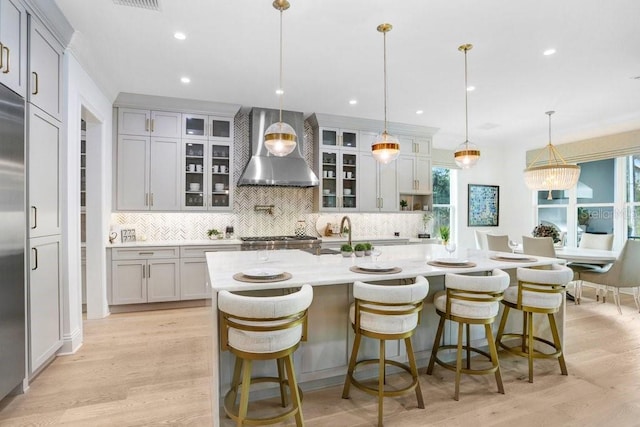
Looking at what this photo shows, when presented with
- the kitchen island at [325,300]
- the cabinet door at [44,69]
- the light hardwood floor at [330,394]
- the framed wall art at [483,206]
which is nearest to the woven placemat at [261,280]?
the kitchen island at [325,300]

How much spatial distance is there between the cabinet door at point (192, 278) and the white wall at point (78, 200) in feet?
2.94

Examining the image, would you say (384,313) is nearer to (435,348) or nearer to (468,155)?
(435,348)

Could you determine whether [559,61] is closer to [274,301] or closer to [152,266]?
[274,301]

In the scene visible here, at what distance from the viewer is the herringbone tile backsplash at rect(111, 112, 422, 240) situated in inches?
193

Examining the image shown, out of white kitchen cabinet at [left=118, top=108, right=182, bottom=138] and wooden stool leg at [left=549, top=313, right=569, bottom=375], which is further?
white kitchen cabinet at [left=118, top=108, right=182, bottom=138]

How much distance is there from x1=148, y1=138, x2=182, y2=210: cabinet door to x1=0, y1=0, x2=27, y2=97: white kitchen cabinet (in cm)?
227

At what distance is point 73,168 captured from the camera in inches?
124

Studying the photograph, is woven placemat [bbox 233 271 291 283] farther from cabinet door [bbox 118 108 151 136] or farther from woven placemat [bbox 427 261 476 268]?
cabinet door [bbox 118 108 151 136]

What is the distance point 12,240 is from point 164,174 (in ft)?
8.46

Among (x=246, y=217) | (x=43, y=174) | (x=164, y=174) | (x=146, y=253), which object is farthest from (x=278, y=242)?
(x=43, y=174)

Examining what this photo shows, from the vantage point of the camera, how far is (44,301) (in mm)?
2666

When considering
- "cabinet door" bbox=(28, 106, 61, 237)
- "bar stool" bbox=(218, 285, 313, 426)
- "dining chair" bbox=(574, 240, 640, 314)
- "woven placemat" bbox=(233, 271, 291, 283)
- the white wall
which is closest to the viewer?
"bar stool" bbox=(218, 285, 313, 426)

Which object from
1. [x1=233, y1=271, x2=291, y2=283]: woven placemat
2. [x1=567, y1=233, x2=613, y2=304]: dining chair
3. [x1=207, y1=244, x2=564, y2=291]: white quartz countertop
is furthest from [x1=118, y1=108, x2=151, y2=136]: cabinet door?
[x1=567, y1=233, x2=613, y2=304]: dining chair

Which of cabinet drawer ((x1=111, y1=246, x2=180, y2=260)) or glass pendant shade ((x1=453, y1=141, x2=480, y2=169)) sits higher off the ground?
glass pendant shade ((x1=453, y1=141, x2=480, y2=169))
